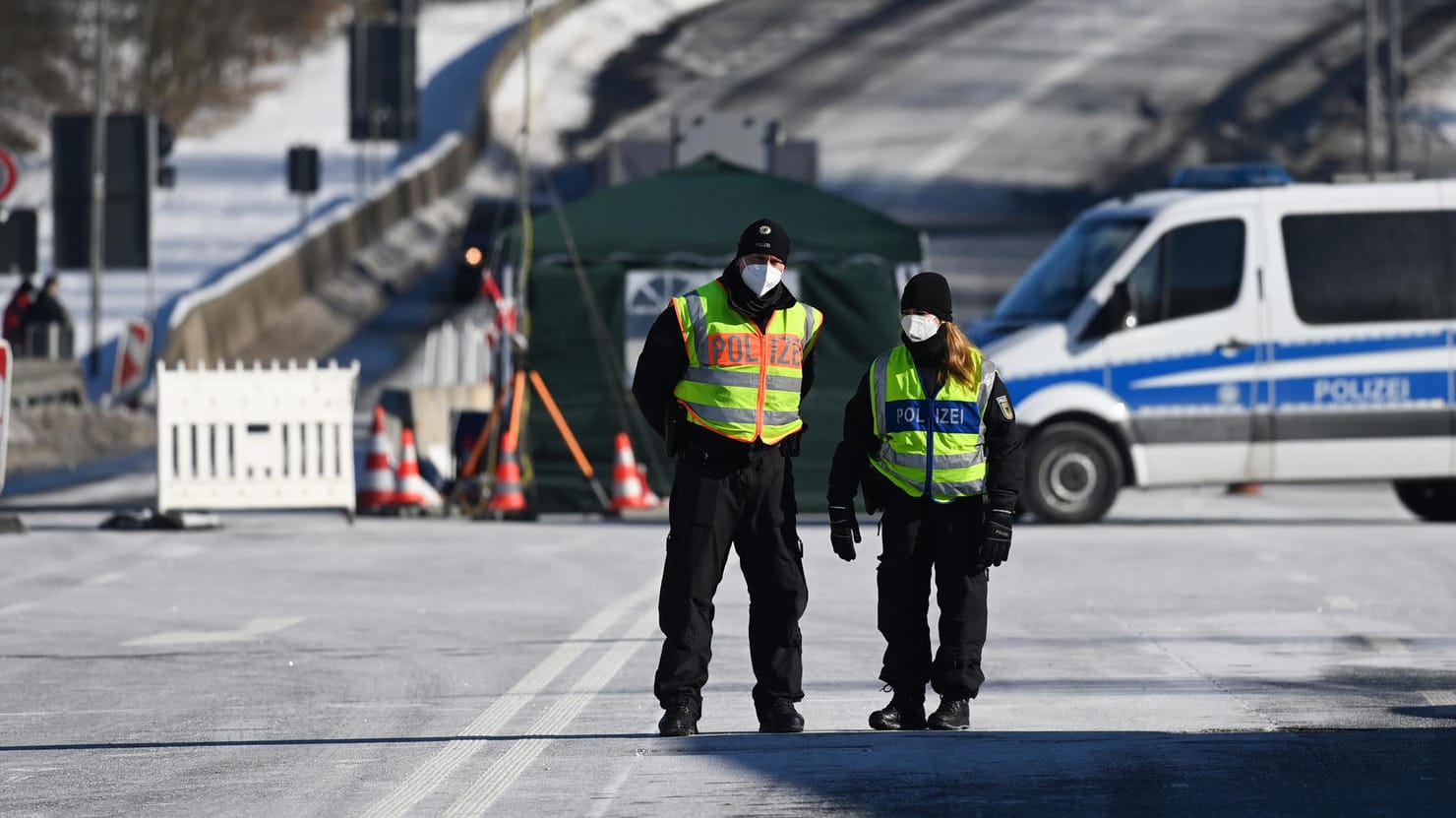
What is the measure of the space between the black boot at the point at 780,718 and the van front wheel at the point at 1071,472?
33.4 ft

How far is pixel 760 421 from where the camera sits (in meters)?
9.39

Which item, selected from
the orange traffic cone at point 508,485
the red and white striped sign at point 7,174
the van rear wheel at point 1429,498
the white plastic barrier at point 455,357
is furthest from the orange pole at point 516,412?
the white plastic barrier at point 455,357

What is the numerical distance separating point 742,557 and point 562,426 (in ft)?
38.3

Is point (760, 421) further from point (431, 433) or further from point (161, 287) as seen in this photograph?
point (161, 287)

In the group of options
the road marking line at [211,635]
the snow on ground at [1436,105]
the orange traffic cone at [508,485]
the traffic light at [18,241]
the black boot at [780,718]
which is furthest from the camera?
the snow on ground at [1436,105]

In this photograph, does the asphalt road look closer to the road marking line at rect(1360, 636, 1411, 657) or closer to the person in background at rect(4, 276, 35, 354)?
the road marking line at rect(1360, 636, 1411, 657)

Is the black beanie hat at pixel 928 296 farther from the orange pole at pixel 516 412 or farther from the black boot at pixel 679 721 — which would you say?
the orange pole at pixel 516 412

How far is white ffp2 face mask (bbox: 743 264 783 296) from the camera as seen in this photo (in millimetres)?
9375

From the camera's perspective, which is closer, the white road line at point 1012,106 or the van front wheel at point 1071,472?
the van front wheel at point 1071,472

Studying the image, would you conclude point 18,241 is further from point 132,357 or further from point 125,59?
point 125,59

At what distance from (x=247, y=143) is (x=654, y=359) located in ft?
198

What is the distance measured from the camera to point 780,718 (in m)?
9.29

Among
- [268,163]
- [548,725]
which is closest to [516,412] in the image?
[548,725]

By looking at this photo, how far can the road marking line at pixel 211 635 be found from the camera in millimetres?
12609
